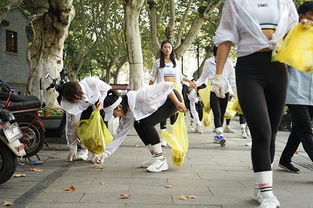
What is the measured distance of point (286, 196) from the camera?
4.15 metres

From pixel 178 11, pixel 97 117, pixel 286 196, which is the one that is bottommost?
pixel 286 196

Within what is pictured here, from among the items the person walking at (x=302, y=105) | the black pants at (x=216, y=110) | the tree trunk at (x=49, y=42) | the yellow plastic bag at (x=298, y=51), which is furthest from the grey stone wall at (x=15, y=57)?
the yellow plastic bag at (x=298, y=51)

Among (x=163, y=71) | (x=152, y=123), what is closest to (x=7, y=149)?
(x=152, y=123)

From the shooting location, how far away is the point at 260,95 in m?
3.66

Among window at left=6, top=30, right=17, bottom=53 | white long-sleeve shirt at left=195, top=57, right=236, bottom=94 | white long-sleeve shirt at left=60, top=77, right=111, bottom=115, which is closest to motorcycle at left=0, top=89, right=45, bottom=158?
white long-sleeve shirt at left=60, top=77, right=111, bottom=115

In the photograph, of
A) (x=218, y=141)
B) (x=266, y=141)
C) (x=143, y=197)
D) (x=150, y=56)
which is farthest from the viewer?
(x=150, y=56)

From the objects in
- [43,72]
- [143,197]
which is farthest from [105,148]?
[43,72]

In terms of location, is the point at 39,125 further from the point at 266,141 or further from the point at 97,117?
the point at 266,141

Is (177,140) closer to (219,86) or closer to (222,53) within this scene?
(219,86)

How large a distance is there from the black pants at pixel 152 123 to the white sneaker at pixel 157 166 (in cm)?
26

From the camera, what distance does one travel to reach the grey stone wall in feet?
87.1

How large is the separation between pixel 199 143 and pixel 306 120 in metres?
4.29

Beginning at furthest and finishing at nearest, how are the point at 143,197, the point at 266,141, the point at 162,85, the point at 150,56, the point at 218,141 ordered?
1. the point at 150,56
2. the point at 218,141
3. the point at 162,85
4. the point at 143,197
5. the point at 266,141

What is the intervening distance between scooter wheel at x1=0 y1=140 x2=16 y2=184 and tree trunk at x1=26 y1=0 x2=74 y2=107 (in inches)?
249
